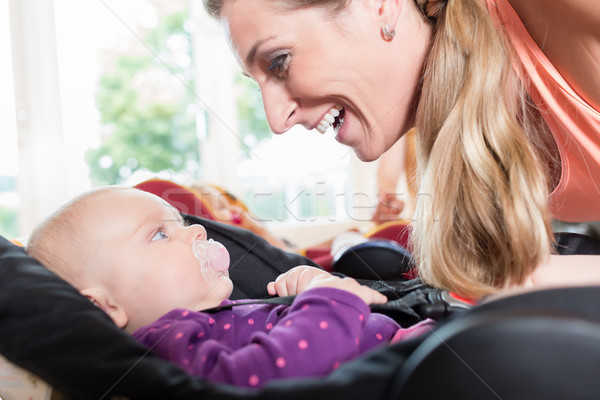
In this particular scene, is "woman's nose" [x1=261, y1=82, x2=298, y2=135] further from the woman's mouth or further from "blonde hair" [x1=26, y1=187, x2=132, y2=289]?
"blonde hair" [x1=26, y1=187, x2=132, y2=289]

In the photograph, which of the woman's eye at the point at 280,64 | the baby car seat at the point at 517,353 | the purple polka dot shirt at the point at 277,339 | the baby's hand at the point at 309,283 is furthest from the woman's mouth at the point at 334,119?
the baby car seat at the point at 517,353

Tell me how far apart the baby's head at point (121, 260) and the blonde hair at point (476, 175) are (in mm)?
449

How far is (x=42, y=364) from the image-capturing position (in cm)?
56

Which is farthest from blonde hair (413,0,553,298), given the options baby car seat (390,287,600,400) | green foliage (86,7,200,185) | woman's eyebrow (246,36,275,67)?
green foliage (86,7,200,185)

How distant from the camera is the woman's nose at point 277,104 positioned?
115 cm

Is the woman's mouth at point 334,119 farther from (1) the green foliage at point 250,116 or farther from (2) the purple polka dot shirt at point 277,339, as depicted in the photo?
(1) the green foliage at point 250,116

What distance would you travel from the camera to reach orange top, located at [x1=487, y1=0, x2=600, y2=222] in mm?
1021

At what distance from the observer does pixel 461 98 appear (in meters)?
0.97

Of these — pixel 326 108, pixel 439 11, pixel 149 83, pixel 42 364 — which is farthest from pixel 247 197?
pixel 42 364

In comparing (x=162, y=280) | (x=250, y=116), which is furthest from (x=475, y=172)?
(x=250, y=116)

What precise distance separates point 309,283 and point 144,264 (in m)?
0.29

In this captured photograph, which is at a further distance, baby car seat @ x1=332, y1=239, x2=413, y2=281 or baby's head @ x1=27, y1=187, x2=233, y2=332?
baby car seat @ x1=332, y1=239, x2=413, y2=281

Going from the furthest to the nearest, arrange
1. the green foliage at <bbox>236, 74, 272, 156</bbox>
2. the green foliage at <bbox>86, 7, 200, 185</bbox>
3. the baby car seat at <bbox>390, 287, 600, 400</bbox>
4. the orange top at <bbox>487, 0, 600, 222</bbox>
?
the green foliage at <bbox>236, 74, 272, 156</bbox>, the green foliage at <bbox>86, 7, 200, 185</bbox>, the orange top at <bbox>487, 0, 600, 222</bbox>, the baby car seat at <bbox>390, 287, 600, 400</bbox>

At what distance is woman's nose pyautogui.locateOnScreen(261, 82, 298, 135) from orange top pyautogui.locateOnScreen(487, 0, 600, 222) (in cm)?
48
